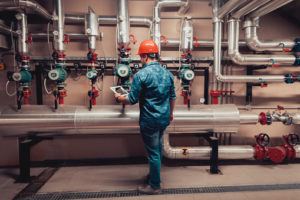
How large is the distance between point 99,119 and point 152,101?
27.6 inches

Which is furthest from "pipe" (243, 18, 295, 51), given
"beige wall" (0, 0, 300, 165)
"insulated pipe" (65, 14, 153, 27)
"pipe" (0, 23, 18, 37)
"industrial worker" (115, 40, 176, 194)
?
"pipe" (0, 23, 18, 37)

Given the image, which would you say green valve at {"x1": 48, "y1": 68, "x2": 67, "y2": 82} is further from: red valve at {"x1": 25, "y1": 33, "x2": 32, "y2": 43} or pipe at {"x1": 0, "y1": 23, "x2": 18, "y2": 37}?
pipe at {"x1": 0, "y1": 23, "x2": 18, "y2": 37}

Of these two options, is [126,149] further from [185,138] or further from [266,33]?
[266,33]

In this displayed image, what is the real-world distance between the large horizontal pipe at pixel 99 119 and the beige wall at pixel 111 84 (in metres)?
0.44

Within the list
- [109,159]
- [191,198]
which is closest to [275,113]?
[191,198]

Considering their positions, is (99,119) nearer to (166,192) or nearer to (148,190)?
(148,190)

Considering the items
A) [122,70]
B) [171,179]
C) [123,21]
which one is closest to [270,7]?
[123,21]

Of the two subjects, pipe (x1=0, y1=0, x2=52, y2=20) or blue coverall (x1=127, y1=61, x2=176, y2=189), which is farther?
pipe (x1=0, y1=0, x2=52, y2=20)

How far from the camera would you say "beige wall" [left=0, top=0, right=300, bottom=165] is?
2.27 m

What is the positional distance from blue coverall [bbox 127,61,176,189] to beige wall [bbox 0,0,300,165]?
89 centimetres

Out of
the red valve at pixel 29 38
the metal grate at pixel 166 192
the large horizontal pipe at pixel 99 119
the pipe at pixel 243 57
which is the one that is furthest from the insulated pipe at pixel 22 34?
the pipe at pixel 243 57

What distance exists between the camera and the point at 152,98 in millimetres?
1487

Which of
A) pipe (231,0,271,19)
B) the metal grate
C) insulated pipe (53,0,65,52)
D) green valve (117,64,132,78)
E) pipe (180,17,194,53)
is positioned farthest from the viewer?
pipe (180,17,194,53)

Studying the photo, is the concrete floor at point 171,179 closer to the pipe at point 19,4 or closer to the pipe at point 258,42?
the pipe at point 258,42
